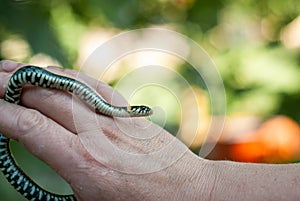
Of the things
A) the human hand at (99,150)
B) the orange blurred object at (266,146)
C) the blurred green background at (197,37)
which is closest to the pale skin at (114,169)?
the human hand at (99,150)

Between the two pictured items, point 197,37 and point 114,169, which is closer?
point 114,169

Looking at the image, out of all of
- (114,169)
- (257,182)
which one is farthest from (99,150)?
(257,182)

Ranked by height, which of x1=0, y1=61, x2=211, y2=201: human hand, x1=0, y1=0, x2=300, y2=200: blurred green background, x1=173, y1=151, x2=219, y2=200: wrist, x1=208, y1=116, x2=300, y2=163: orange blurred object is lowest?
x1=208, y1=116, x2=300, y2=163: orange blurred object

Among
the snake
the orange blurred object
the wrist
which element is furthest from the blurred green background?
the wrist

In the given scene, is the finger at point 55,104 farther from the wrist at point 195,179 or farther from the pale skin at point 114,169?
the wrist at point 195,179

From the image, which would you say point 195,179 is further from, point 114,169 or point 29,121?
point 29,121

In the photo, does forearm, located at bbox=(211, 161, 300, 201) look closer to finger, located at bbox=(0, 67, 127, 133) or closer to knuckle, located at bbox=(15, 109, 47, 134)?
finger, located at bbox=(0, 67, 127, 133)

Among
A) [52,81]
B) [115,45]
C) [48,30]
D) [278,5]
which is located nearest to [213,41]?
Answer: [278,5]
